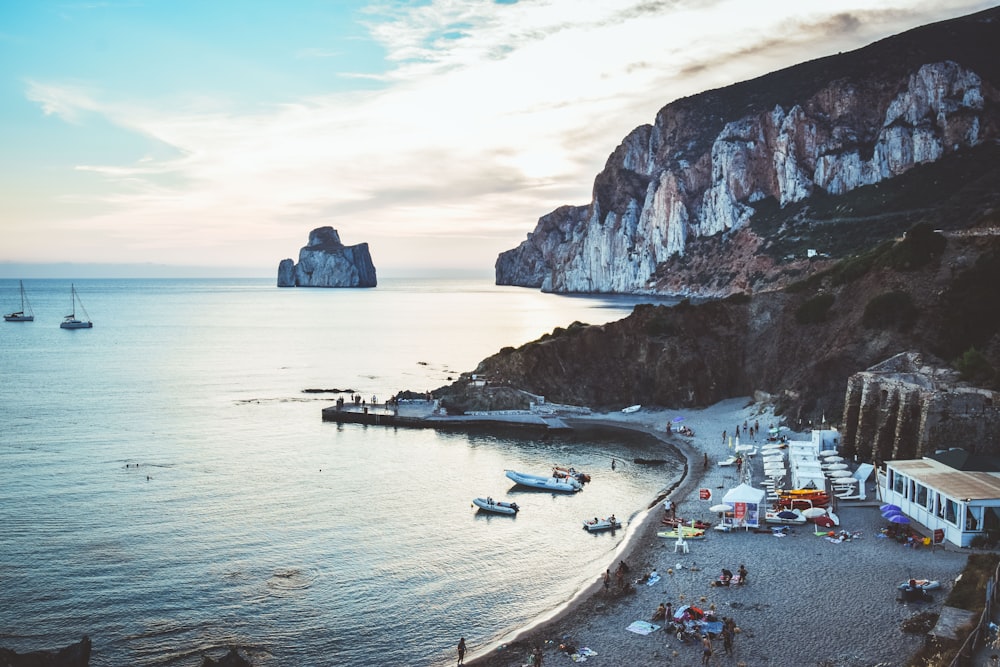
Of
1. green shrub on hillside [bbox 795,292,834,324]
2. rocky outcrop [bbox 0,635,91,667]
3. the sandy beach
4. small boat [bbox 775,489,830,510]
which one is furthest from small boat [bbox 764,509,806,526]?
green shrub on hillside [bbox 795,292,834,324]

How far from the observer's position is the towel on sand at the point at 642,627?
2623cm

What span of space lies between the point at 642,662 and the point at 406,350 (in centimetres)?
9673

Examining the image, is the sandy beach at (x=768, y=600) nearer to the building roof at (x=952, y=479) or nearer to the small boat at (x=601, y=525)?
the small boat at (x=601, y=525)

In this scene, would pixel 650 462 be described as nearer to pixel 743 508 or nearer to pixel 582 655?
pixel 743 508

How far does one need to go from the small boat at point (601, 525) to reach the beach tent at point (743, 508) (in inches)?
217

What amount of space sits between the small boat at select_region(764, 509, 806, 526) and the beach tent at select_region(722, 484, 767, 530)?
69 centimetres

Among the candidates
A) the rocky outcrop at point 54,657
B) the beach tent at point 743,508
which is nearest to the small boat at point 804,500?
the beach tent at point 743,508

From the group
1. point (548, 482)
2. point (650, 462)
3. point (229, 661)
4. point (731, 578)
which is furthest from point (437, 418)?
Result: point (229, 661)

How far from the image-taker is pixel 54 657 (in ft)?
78.0

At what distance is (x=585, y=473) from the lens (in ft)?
165

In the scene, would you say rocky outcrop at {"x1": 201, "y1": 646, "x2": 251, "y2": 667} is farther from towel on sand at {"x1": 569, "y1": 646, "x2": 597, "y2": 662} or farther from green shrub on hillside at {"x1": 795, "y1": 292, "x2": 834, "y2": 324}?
green shrub on hillside at {"x1": 795, "y1": 292, "x2": 834, "y2": 324}

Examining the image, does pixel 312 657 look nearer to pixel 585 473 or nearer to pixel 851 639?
pixel 851 639

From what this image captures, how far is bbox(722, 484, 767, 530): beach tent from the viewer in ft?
119

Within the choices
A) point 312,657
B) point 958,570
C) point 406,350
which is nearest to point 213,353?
point 406,350
